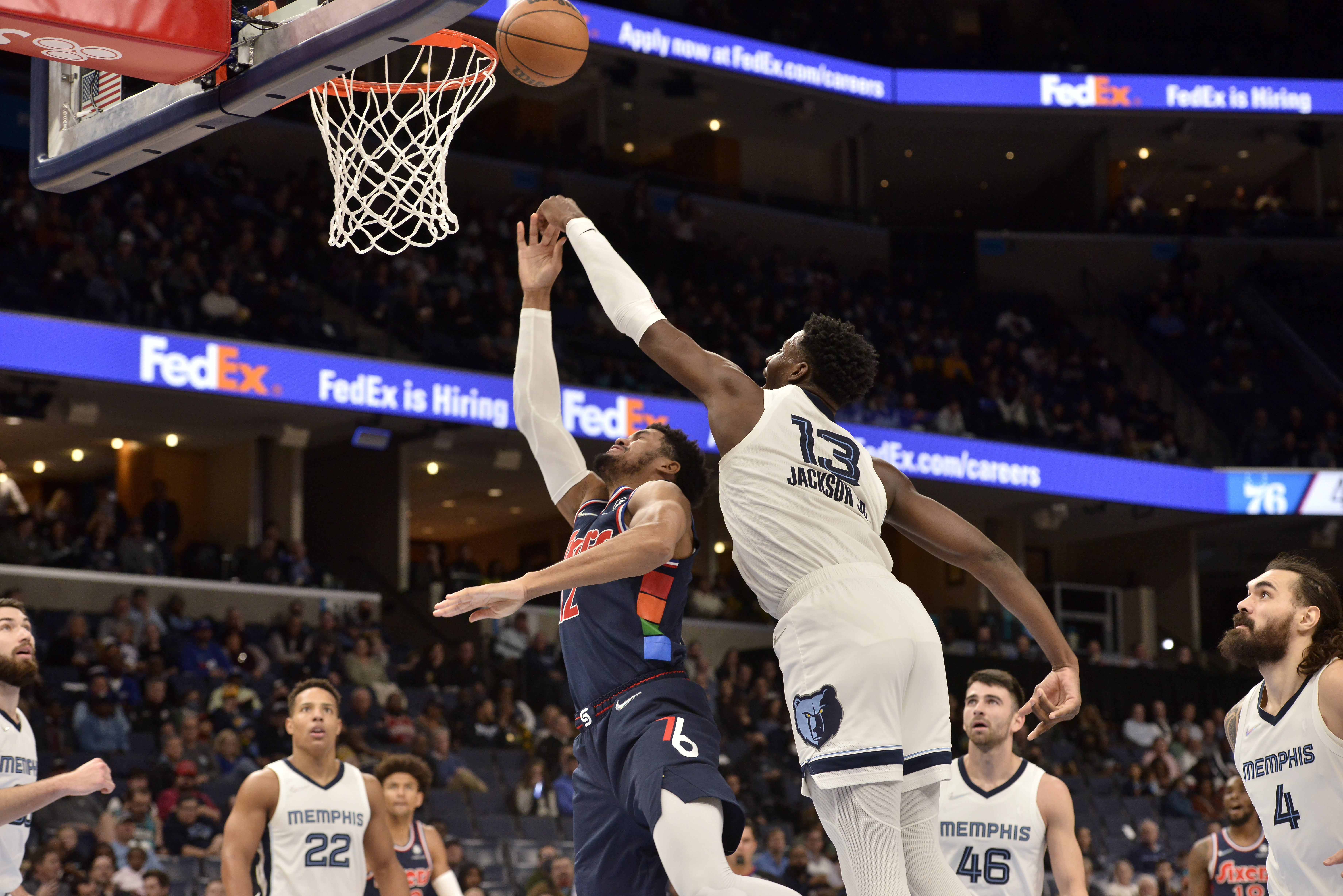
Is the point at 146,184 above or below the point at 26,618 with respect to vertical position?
above

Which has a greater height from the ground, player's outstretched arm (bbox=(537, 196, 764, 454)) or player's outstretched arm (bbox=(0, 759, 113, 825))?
player's outstretched arm (bbox=(537, 196, 764, 454))

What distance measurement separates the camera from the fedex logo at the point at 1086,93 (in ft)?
89.2

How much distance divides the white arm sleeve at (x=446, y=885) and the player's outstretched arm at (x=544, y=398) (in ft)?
12.3

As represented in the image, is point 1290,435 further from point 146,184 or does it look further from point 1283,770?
point 1283,770

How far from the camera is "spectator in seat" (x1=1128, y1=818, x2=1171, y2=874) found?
53.5 feet

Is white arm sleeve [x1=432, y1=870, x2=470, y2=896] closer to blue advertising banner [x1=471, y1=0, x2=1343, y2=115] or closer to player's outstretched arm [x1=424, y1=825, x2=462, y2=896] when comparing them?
player's outstretched arm [x1=424, y1=825, x2=462, y2=896]

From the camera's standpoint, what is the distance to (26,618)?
6293 mm

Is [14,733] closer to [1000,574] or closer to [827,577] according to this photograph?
[827,577]

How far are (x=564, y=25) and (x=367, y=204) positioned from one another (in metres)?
1.60

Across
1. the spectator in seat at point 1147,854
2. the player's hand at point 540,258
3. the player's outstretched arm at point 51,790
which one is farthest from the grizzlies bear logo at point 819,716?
the spectator in seat at point 1147,854

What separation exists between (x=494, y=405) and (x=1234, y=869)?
41.3 ft

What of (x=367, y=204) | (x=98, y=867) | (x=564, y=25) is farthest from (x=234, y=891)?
(x=98, y=867)

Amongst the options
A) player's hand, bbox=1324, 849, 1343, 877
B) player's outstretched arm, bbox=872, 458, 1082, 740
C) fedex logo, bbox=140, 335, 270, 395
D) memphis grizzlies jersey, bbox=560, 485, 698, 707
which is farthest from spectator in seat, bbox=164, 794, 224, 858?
player's hand, bbox=1324, 849, 1343, 877

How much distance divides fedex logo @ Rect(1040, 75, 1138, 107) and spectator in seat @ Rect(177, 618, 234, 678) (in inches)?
698
